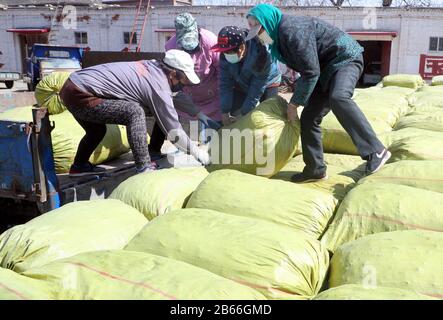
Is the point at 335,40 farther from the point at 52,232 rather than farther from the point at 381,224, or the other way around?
the point at 52,232

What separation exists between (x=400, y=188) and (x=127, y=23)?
18161 mm

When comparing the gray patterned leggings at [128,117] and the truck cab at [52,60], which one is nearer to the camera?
the gray patterned leggings at [128,117]

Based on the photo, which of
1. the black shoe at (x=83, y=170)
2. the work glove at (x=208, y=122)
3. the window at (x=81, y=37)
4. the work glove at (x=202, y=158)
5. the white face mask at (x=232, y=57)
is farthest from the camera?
the window at (x=81, y=37)

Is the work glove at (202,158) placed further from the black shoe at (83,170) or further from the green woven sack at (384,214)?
the green woven sack at (384,214)

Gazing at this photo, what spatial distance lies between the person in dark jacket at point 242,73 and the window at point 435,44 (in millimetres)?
14121

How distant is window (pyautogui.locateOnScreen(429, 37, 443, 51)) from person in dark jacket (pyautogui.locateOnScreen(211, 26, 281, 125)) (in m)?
14.1

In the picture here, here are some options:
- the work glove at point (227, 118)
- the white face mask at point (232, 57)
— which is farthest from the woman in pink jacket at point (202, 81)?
the white face mask at point (232, 57)

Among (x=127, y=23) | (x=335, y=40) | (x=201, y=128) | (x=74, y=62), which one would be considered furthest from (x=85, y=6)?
(x=335, y=40)

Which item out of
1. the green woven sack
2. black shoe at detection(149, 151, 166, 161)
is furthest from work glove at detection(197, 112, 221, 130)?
the green woven sack

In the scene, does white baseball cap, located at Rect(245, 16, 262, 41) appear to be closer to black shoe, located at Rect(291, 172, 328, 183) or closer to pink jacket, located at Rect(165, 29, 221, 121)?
black shoe, located at Rect(291, 172, 328, 183)

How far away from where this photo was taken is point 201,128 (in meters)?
3.99

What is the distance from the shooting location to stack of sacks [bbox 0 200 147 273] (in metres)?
1.86

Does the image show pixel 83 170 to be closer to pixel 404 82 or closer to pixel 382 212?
pixel 382 212

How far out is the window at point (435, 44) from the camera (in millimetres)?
15938
